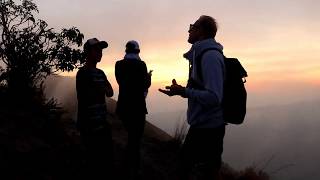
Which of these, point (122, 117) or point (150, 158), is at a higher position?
point (122, 117)

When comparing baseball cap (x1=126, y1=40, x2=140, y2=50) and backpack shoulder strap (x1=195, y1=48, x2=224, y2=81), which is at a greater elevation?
baseball cap (x1=126, y1=40, x2=140, y2=50)

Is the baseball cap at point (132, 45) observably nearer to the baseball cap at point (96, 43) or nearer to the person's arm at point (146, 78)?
the person's arm at point (146, 78)

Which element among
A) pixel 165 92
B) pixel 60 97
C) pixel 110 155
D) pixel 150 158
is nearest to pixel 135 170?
pixel 110 155

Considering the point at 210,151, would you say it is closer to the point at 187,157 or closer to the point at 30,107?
the point at 187,157

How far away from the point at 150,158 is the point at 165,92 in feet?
20.8

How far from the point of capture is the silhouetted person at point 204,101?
5.21 m

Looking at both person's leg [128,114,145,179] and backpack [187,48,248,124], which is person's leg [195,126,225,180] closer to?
backpack [187,48,248,124]

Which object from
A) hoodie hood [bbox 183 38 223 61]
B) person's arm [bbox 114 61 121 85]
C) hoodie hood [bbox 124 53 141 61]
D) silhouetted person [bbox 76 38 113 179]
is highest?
hoodie hood [bbox 124 53 141 61]

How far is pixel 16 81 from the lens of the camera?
1082cm

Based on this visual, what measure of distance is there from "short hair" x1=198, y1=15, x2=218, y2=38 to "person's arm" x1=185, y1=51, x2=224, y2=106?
Result: 0.30 meters

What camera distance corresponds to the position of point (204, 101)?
5.22 metres

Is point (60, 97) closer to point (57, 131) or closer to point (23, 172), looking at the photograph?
point (57, 131)

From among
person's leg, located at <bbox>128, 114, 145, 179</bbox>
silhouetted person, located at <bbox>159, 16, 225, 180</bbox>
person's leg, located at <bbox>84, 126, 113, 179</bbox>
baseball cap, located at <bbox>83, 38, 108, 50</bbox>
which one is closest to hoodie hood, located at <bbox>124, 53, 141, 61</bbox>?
person's leg, located at <bbox>128, 114, 145, 179</bbox>

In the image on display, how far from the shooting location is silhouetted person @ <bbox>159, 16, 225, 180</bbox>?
17.1 feet
